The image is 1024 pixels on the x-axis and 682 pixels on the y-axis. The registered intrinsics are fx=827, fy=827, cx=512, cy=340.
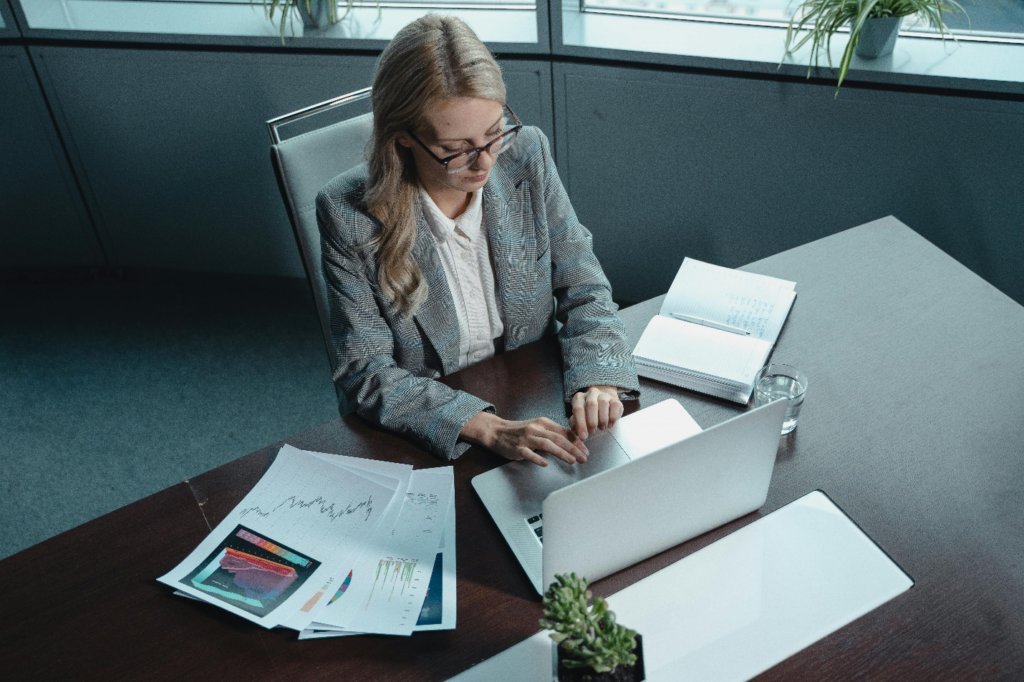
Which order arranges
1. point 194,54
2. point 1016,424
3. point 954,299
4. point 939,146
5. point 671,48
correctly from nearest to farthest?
point 1016,424 < point 954,299 < point 939,146 < point 671,48 < point 194,54

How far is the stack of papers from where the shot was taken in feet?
3.53

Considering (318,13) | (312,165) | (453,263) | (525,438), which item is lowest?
(525,438)

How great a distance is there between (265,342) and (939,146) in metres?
2.23

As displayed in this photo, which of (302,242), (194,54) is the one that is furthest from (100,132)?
(302,242)

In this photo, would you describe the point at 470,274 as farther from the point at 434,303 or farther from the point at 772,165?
the point at 772,165

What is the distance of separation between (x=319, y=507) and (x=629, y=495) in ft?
1.59

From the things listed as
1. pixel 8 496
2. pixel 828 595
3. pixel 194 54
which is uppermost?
pixel 194 54

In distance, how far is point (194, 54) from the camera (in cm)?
268

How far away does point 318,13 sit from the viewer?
8.70 ft

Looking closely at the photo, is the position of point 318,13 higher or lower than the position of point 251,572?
higher

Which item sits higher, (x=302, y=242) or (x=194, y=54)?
(x=194, y=54)

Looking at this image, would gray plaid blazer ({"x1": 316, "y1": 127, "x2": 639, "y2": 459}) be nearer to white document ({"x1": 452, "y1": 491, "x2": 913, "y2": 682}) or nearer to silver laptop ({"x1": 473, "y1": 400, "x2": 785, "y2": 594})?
silver laptop ({"x1": 473, "y1": 400, "x2": 785, "y2": 594})

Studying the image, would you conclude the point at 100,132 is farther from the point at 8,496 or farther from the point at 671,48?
the point at 671,48

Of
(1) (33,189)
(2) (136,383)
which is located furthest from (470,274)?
(1) (33,189)
